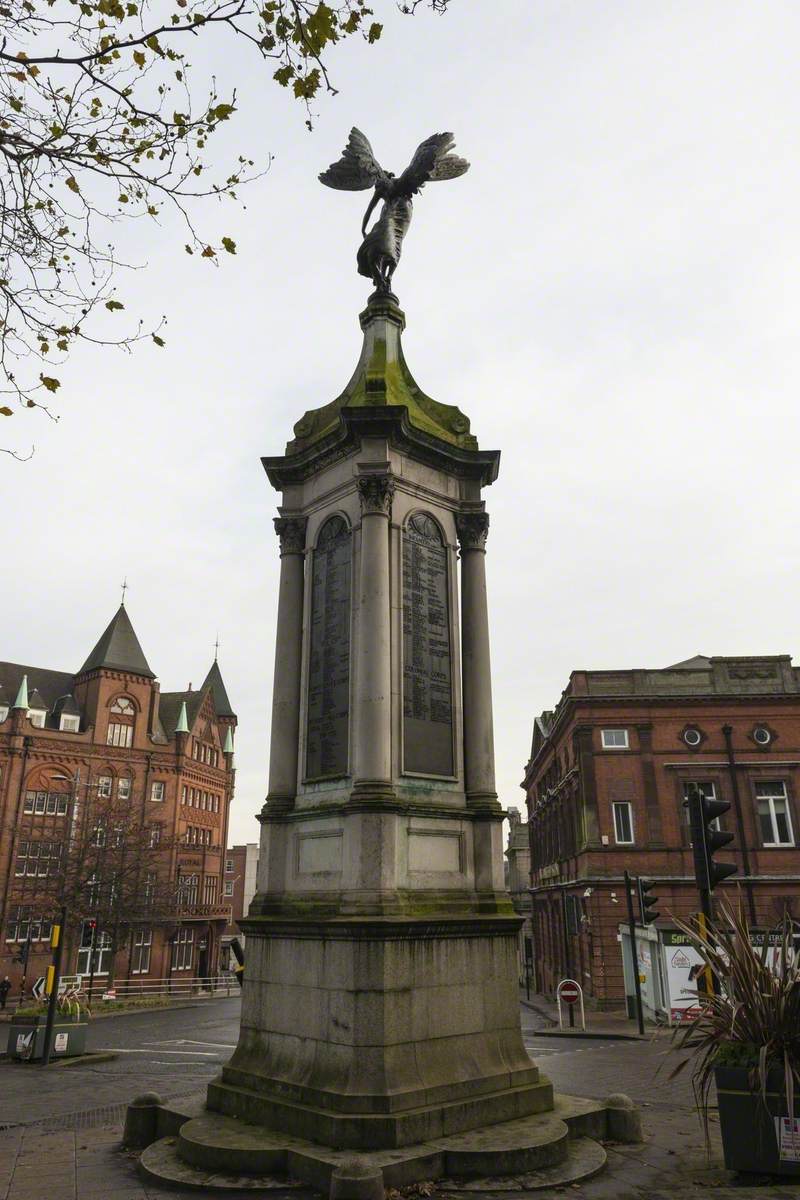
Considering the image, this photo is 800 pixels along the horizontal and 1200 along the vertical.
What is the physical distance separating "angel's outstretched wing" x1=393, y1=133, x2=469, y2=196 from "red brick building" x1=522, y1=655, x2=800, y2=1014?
28116 millimetres

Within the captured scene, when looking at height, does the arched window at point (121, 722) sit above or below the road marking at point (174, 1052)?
above

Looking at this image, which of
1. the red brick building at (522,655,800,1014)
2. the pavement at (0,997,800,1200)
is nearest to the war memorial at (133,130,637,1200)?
the pavement at (0,997,800,1200)

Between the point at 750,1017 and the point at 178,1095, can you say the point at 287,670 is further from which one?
the point at 750,1017

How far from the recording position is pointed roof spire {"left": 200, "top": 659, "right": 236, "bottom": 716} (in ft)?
241

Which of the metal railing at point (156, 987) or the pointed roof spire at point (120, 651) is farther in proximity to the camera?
the pointed roof spire at point (120, 651)

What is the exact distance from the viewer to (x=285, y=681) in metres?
10.5

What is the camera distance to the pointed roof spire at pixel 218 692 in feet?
241

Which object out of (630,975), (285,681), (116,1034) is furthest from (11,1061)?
(630,975)

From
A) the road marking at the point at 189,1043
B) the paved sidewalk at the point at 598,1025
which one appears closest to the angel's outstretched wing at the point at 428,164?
the paved sidewalk at the point at 598,1025

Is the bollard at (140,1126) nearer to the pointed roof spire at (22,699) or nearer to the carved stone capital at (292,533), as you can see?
the carved stone capital at (292,533)

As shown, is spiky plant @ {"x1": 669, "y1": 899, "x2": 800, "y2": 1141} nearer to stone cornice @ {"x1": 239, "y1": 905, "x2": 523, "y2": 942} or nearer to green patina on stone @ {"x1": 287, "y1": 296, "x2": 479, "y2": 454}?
stone cornice @ {"x1": 239, "y1": 905, "x2": 523, "y2": 942}

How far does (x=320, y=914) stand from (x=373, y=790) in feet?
4.59

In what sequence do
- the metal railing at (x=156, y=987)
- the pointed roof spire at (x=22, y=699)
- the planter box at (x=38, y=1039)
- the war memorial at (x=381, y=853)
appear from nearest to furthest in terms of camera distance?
the war memorial at (x=381, y=853)
the planter box at (x=38, y=1039)
the metal railing at (x=156, y=987)
the pointed roof spire at (x=22, y=699)

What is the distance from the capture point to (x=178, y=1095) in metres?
10.7
